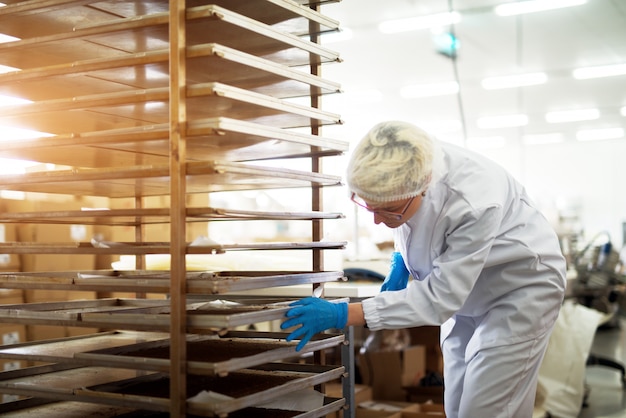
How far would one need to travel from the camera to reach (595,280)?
5.88 metres

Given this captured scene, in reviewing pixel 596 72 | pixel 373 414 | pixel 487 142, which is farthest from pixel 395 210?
pixel 487 142

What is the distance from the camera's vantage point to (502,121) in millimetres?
13617

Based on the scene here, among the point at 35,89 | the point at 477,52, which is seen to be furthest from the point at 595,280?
the point at 35,89

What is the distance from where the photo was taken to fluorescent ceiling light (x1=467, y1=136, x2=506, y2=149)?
15.4m

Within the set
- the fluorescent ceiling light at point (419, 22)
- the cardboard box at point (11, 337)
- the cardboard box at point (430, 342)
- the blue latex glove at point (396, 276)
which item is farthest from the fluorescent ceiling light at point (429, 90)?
the blue latex glove at point (396, 276)

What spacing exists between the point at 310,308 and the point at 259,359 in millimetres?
176

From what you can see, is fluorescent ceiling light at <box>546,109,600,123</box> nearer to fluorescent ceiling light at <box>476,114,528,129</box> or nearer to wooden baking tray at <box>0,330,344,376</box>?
fluorescent ceiling light at <box>476,114,528,129</box>

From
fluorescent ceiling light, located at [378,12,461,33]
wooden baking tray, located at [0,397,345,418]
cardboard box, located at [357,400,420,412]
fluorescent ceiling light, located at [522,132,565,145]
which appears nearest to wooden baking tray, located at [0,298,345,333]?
wooden baking tray, located at [0,397,345,418]

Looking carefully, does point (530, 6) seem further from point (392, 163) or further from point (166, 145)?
point (166, 145)

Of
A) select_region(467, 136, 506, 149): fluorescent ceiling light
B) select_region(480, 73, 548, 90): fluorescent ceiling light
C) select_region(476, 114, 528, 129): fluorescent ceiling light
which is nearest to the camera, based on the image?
select_region(480, 73, 548, 90): fluorescent ceiling light

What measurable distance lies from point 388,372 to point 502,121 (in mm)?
10617

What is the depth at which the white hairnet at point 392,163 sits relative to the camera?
171cm

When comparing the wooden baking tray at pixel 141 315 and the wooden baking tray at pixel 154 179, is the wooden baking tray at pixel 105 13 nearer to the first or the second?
the wooden baking tray at pixel 154 179

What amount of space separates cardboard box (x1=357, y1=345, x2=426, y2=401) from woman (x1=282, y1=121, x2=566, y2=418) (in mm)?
1810
